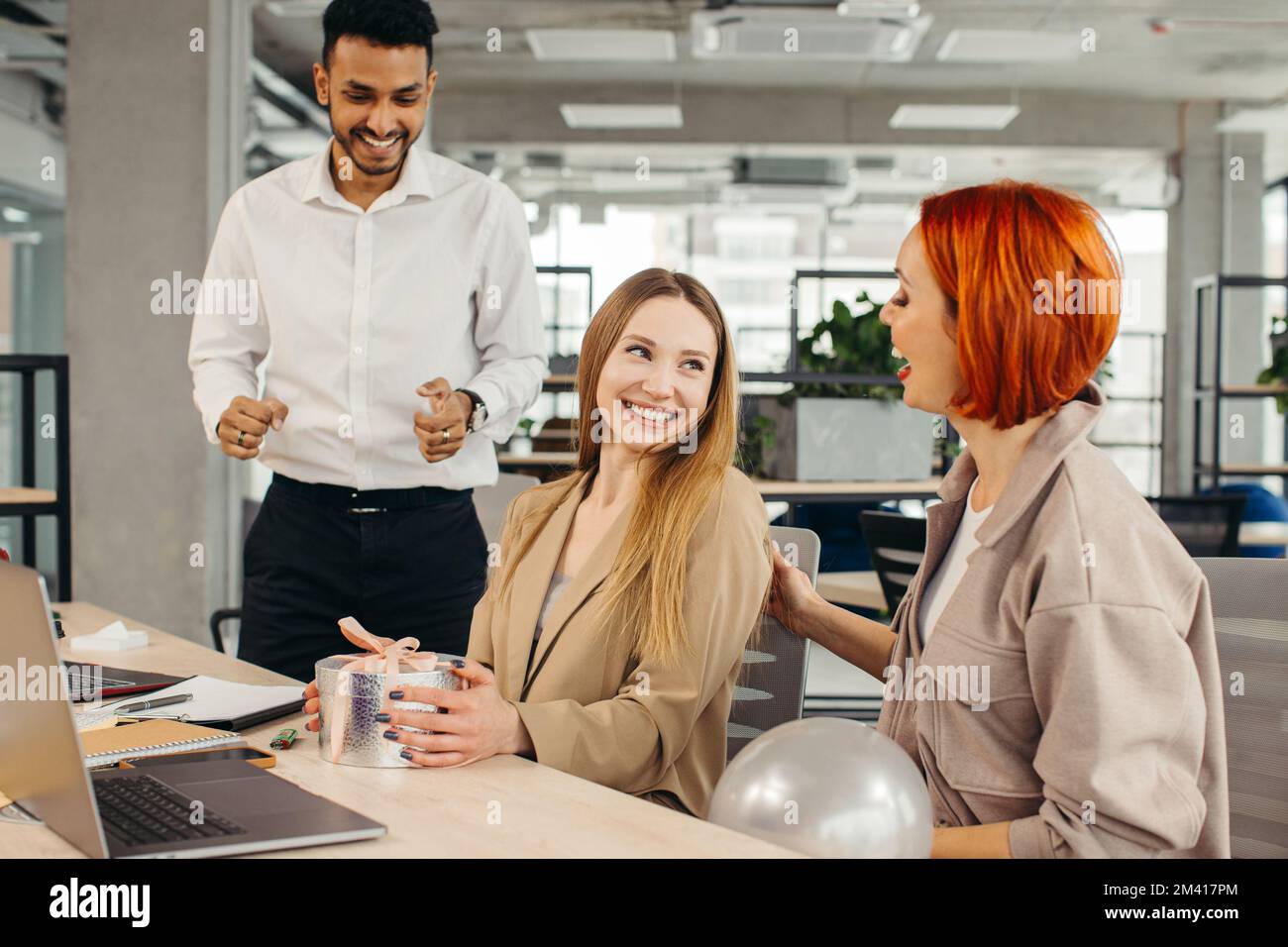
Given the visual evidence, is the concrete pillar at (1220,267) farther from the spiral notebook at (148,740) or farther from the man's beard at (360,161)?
the spiral notebook at (148,740)

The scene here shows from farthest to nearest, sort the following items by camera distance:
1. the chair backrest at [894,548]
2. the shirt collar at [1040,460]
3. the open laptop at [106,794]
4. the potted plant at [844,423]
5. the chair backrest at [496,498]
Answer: the potted plant at [844,423] → the chair backrest at [894,548] → the chair backrest at [496,498] → the shirt collar at [1040,460] → the open laptop at [106,794]

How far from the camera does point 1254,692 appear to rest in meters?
1.47

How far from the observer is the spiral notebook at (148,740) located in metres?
1.31

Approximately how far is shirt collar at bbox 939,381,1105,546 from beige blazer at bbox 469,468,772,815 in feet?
1.32

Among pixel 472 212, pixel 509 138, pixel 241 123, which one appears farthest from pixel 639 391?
pixel 509 138

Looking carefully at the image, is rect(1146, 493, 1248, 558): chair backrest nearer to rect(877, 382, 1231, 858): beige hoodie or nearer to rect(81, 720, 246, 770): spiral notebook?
rect(877, 382, 1231, 858): beige hoodie

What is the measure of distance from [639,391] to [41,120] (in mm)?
6317

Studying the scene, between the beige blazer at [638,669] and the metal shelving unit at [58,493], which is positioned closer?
the beige blazer at [638,669]

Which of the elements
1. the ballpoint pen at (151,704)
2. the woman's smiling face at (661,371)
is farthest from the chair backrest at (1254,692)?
the ballpoint pen at (151,704)

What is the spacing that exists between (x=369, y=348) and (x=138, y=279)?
8.72 ft

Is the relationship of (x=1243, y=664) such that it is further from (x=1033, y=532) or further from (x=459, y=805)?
(x=459, y=805)

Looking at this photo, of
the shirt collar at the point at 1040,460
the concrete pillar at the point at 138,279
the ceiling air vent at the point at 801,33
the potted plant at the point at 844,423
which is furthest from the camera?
the ceiling air vent at the point at 801,33

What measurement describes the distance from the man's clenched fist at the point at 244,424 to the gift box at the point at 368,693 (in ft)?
2.64

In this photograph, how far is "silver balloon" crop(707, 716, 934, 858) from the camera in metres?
1.01
